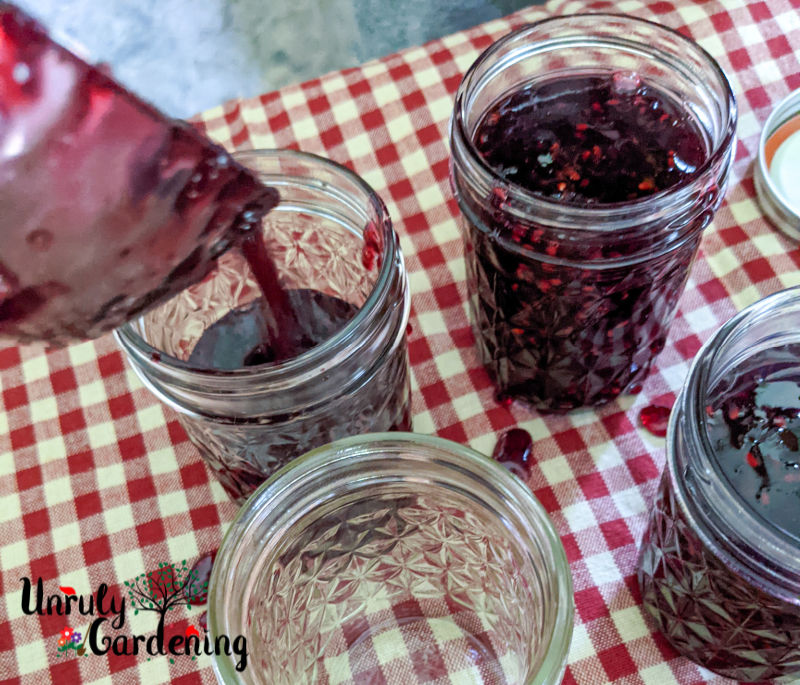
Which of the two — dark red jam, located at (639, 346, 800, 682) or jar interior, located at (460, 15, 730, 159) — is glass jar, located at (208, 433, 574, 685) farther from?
jar interior, located at (460, 15, 730, 159)

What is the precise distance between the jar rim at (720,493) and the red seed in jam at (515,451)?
268 mm

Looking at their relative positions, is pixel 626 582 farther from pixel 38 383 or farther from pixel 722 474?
pixel 38 383

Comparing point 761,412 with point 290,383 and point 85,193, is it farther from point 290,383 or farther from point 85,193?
point 85,193

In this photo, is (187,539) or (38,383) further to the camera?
(38,383)

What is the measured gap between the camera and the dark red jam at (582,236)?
2.43ft

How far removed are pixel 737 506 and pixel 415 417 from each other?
0.47 m

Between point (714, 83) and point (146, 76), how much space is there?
4.35 ft

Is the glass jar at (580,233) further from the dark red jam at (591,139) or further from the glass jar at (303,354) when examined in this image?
the glass jar at (303,354)

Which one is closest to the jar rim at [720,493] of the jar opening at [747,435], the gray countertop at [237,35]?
the jar opening at [747,435]

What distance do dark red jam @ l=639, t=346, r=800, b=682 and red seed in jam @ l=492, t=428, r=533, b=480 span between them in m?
0.18

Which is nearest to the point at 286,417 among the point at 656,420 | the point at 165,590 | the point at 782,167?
the point at 165,590

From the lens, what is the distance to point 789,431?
2.28ft

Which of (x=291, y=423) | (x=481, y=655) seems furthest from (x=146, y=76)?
(x=481, y=655)

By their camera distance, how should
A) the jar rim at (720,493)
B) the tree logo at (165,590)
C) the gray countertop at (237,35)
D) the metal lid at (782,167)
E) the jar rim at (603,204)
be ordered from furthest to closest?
the gray countertop at (237,35)
the metal lid at (782,167)
the tree logo at (165,590)
the jar rim at (603,204)
the jar rim at (720,493)
